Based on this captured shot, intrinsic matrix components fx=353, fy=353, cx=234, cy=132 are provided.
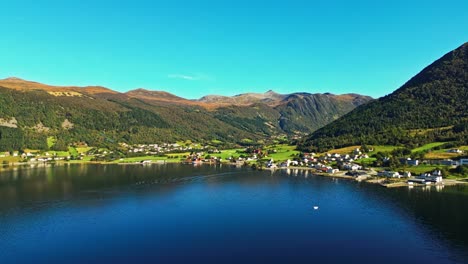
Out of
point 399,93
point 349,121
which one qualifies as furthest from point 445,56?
point 349,121

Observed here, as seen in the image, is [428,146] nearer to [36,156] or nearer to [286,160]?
[286,160]

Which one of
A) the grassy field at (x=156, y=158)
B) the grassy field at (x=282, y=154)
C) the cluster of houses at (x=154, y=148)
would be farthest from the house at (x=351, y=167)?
the cluster of houses at (x=154, y=148)

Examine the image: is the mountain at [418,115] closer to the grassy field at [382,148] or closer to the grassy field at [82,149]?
the grassy field at [382,148]

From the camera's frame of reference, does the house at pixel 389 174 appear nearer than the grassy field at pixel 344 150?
Yes

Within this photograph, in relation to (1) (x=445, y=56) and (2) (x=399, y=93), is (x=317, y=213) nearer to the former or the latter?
(2) (x=399, y=93)

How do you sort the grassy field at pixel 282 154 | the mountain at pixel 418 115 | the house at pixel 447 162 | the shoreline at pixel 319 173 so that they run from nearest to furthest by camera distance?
the shoreline at pixel 319 173, the house at pixel 447 162, the mountain at pixel 418 115, the grassy field at pixel 282 154

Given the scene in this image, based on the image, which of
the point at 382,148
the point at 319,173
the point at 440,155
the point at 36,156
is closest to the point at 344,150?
the point at 382,148
